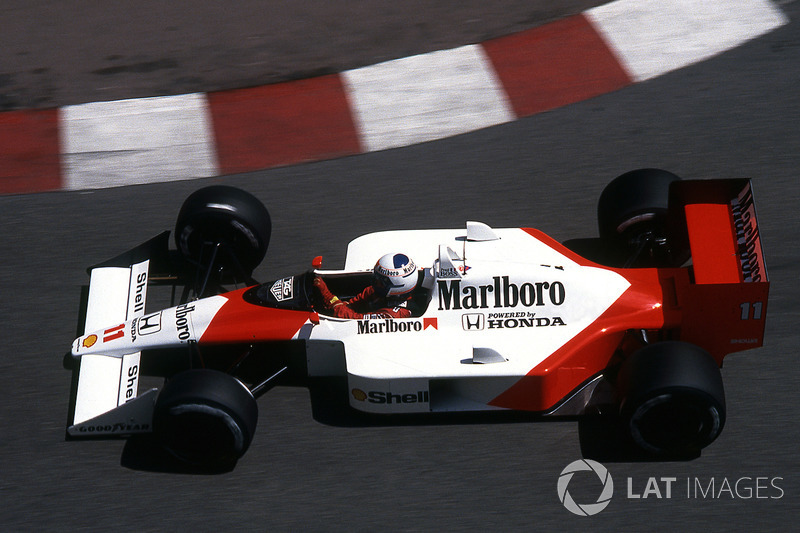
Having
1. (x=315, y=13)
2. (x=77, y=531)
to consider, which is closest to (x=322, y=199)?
(x=315, y=13)

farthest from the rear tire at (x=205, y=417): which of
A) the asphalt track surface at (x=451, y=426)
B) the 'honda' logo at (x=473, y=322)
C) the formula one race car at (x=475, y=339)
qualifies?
the 'honda' logo at (x=473, y=322)

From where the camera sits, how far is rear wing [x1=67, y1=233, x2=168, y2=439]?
5.94 meters

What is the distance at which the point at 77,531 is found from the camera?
573 centimetres

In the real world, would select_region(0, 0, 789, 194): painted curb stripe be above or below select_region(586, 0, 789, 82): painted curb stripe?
below

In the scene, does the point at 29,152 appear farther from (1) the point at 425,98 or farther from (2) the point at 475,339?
(2) the point at 475,339

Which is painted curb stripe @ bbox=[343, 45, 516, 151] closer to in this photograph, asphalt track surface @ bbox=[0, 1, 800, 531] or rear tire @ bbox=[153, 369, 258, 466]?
asphalt track surface @ bbox=[0, 1, 800, 531]

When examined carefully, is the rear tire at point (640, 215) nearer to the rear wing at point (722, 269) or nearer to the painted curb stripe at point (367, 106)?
the rear wing at point (722, 269)

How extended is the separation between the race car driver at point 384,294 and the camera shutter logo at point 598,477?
1351mm

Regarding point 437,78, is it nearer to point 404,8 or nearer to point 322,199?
point 404,8

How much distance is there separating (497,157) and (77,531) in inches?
172

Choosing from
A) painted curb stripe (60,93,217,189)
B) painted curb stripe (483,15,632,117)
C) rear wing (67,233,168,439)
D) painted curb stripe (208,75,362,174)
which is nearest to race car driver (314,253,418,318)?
rear wing (67,233,168,439)

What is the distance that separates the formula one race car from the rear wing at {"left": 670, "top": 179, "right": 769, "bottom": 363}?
1 centimetres

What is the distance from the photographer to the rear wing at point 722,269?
5809 millimetres

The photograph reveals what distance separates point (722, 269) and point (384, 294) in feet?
6.71
